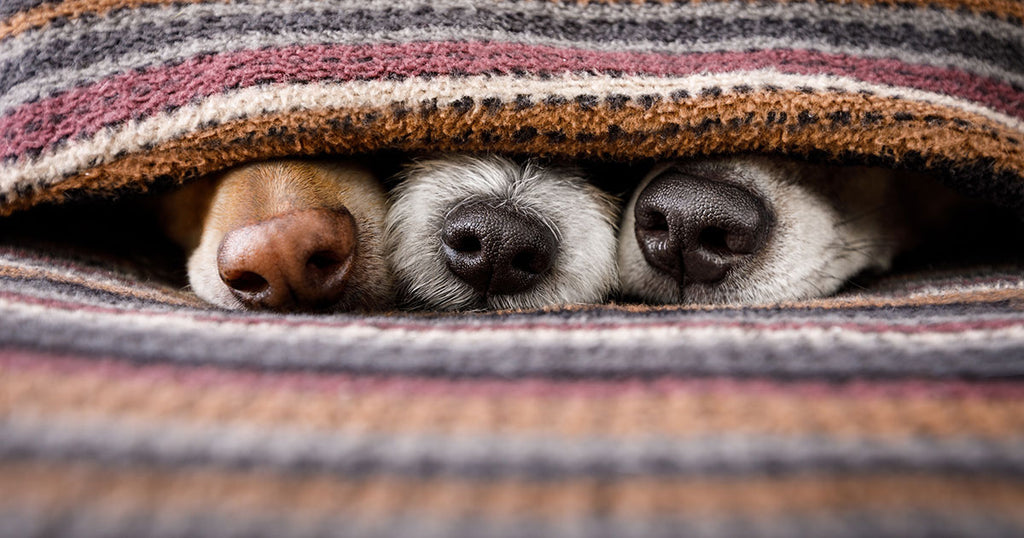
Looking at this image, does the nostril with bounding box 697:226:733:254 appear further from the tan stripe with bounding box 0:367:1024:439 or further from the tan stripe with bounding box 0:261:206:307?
the tan stripe with bounding box 0:261:206:307

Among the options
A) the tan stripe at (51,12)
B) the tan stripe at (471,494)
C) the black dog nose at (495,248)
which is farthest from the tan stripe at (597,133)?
the tan stripe at (471,494)

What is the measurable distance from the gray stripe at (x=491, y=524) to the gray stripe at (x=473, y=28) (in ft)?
2.08

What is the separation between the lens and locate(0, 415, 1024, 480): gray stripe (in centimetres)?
42

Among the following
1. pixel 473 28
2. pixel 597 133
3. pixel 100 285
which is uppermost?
pixel 473 28

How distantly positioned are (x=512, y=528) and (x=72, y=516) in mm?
252

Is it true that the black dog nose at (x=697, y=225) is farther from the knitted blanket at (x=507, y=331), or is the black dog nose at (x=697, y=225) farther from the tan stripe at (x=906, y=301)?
the tan stripe at (x=906, y=301)

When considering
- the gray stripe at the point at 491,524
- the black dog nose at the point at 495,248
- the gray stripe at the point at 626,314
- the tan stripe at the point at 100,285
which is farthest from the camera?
the black dog nose at the point at 495,248

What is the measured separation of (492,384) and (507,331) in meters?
0.10

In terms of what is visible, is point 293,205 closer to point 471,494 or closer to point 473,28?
point 473,28

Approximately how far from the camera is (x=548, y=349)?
1.79 feet

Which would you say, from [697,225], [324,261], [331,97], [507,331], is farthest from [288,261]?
[697,225]

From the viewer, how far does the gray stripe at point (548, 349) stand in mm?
511

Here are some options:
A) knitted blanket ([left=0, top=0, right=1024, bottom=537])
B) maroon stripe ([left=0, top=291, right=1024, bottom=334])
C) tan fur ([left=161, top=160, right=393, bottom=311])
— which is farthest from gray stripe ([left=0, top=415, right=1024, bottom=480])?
tan fur ([left=161, top=160, right=393, bottom=311])

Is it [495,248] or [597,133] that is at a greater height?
[597,133]
